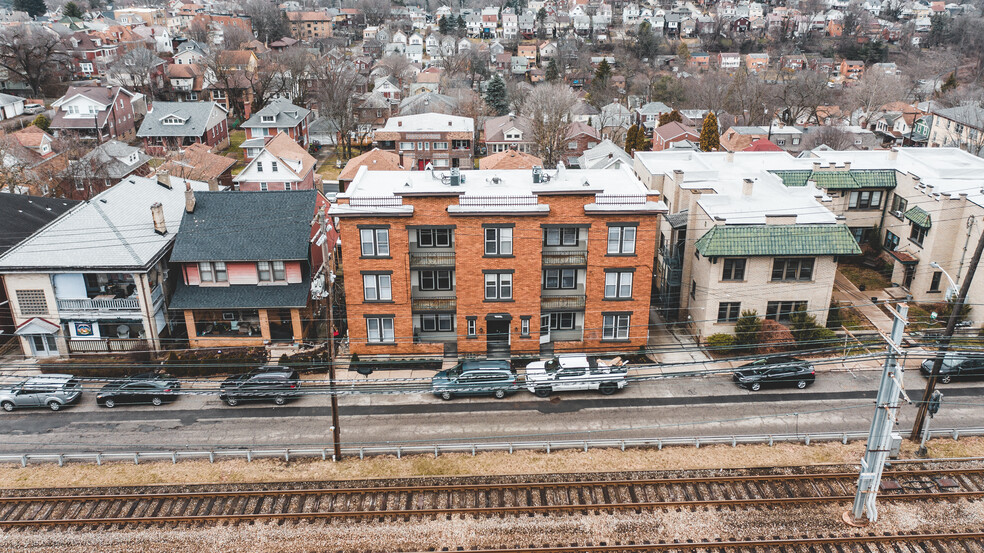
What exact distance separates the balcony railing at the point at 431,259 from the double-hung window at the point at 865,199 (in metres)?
30.4

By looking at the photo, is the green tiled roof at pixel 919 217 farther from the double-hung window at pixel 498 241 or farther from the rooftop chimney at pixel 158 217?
the rooftop chimney at pixel 158 217

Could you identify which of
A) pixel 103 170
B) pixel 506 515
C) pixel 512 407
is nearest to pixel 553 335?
pixel 512 407

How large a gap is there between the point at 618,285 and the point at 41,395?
30.3 meters

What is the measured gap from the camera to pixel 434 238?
3753cm

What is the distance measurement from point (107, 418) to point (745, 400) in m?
31.9

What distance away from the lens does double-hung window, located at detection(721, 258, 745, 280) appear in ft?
129

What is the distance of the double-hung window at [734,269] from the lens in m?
39.3

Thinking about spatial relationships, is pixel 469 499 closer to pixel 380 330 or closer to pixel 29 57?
pixel 380 330

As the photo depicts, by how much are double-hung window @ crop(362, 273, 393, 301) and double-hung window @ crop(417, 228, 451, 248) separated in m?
2.64

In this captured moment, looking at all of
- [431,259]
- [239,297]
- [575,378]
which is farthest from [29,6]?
[575,378]

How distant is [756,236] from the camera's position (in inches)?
1542

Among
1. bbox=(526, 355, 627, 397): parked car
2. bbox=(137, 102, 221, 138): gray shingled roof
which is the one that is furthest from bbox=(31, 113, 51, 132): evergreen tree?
bbox=(526, 355, 627, 397): parked car

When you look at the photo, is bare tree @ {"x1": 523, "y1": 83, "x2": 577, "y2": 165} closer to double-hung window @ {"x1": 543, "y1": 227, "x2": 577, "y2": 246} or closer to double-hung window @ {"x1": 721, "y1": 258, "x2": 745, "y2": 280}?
double-hung window @ {"x1": 721, "y1": 258, "x2": 745, "y2": 280}

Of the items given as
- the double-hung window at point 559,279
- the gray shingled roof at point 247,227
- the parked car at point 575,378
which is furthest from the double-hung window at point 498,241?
the gray shingled roof at point 247,227
